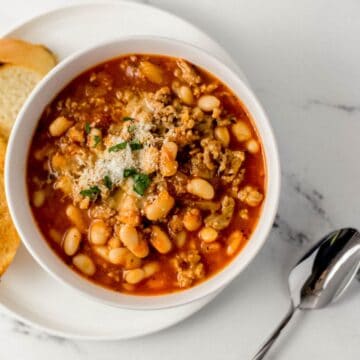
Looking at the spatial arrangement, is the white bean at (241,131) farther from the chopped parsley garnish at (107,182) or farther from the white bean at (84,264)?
the white bean at (84,264)

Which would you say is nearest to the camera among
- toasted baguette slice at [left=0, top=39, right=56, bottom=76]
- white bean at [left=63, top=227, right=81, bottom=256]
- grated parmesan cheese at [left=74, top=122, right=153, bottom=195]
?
grated parmesan cheese at [left=74, top=122, right=153, bottom=195]

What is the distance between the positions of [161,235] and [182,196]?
169 millimetres

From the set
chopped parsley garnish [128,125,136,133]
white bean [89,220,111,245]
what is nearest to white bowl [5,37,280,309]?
white bean [89,220,111,245]

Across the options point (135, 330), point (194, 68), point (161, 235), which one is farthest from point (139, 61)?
point (135, 330)

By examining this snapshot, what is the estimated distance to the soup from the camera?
2465mm

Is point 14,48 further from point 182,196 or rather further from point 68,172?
point 182,196

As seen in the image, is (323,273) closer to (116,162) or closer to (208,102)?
(208,102)

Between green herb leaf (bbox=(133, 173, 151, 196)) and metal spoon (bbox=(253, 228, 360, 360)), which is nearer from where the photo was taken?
green herb leaf (bbox=(133, 173, 151, 196))

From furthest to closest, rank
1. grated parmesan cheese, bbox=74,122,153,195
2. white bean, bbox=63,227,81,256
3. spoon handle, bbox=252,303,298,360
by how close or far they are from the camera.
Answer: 1. spoon handle, bbox=252,303,298,360
2. white bean, bbox=63,227,81,256
3. grated parmesan cheese, bbox=74,122,153,195

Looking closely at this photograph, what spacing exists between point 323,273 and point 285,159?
53 cm

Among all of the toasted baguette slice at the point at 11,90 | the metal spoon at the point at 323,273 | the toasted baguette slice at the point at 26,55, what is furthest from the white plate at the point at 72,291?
the metal spoon at the point at 323,273

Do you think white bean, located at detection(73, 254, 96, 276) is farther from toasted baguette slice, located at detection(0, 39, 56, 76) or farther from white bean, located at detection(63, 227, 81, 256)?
toasted baguette slice, located at detection(0, 39, 56, 76)

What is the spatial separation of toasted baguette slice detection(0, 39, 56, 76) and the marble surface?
54 centimetres

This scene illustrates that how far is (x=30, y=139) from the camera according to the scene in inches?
99.7
